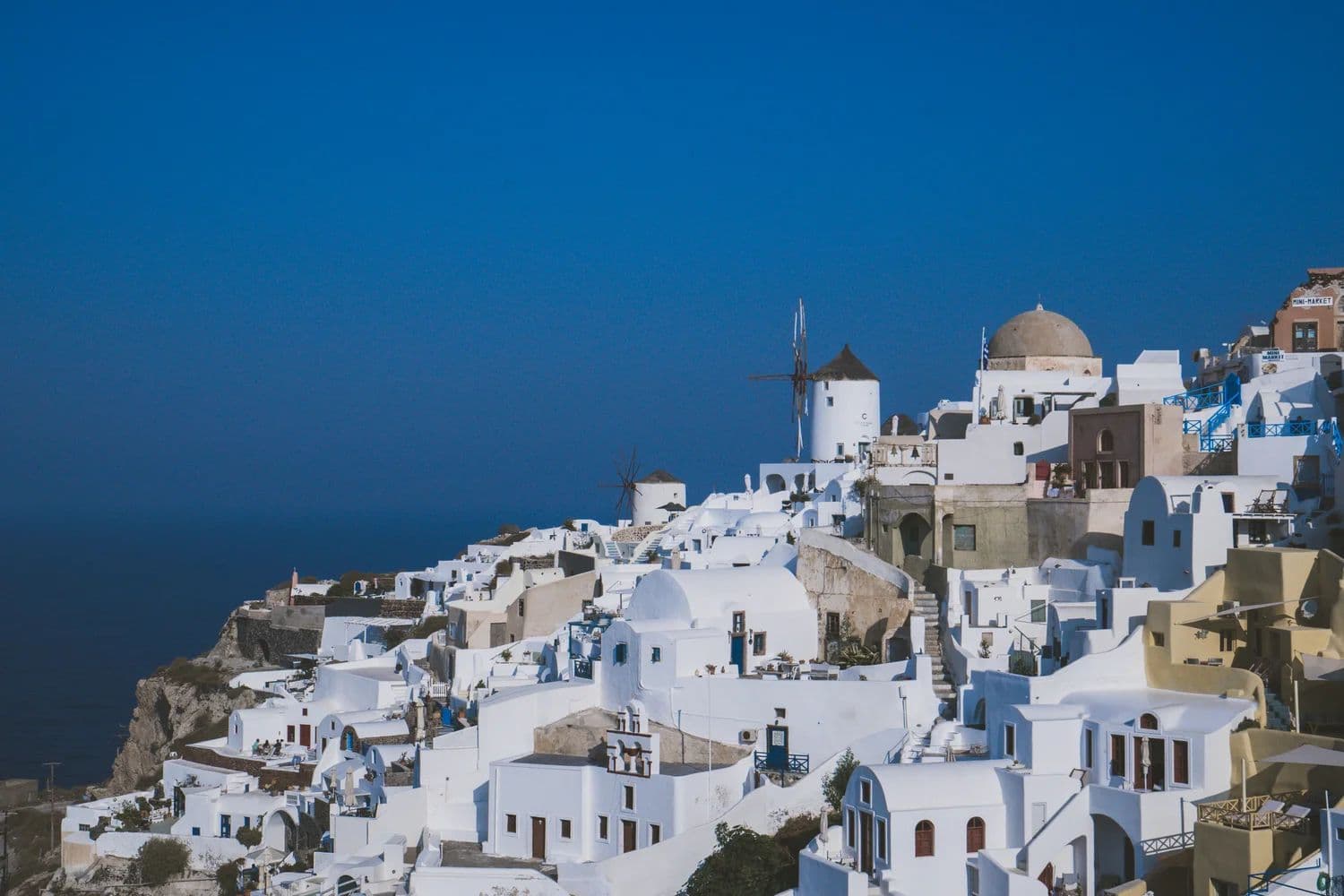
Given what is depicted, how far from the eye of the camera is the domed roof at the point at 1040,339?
46812mm

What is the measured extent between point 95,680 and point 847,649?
61794 mm

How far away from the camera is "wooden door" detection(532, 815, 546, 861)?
100 feet

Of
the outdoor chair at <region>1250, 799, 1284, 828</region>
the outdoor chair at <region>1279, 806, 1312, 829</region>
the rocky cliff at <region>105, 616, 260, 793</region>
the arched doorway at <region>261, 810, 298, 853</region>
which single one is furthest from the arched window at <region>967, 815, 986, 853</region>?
the rocky cliff at <region>105, 616, 260, 793</region>

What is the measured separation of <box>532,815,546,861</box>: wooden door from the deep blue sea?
36703 mm

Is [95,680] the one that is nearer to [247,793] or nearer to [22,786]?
[22,786]

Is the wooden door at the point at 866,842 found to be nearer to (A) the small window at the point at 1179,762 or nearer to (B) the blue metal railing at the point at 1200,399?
(A) the small window at the point at 1179,762

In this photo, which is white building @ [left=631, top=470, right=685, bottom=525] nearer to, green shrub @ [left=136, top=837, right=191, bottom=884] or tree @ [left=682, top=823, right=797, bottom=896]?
green shrub @ [left=136, top=837, right=191, bottom=884]

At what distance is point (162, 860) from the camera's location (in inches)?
1441

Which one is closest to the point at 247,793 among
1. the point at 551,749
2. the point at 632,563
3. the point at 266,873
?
the point at 266,873

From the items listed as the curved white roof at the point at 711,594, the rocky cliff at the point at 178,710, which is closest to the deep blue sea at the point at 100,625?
the rocky cliff at the point at 178,710

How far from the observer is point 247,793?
1486 inches

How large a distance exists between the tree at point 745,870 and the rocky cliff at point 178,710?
894 inches

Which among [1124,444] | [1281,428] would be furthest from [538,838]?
[1281,428]

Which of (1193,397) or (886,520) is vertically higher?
(1193,397)
